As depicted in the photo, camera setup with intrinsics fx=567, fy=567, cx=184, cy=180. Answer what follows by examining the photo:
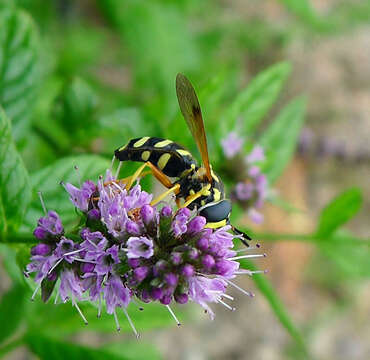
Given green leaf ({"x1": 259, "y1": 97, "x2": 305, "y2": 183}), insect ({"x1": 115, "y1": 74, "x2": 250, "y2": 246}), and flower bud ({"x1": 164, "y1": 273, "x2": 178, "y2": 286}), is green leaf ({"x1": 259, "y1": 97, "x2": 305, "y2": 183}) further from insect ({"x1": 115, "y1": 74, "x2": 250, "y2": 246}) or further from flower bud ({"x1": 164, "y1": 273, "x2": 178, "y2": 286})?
flower bud ({"x1": 164, "y1": 273, "x2": 178, "y2": 286})

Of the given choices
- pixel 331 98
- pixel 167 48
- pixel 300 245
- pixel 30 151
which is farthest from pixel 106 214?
pixel 331 98

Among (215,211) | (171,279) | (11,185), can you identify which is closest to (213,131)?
(215,211)

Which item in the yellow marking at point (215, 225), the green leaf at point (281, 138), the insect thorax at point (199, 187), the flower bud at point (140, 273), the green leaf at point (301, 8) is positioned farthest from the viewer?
the green leaf at point (301, 8)

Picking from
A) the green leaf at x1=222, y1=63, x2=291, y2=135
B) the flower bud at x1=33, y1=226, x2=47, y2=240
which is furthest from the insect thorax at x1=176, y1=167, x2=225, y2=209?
the green leaf at x1=222, y1=63, x2=291, y2=135

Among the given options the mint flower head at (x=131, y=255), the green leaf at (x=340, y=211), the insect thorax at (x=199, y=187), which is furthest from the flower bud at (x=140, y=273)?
the green leaf at (x=340, y=211)

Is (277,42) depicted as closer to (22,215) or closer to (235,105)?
(235,105)

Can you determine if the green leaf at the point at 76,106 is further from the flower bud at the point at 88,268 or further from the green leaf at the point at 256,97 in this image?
the flower bud at the point at 88,268
